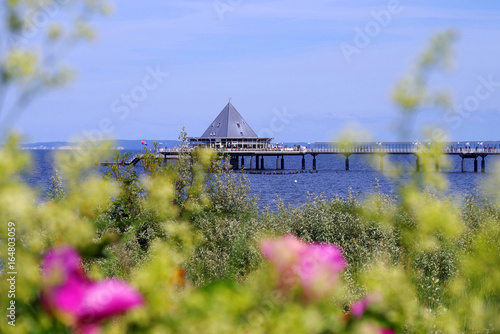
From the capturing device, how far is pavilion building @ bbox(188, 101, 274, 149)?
92938 mm

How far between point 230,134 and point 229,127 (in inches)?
54.2

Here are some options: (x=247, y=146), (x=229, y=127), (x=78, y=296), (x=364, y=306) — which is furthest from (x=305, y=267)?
(x=229, y=127)

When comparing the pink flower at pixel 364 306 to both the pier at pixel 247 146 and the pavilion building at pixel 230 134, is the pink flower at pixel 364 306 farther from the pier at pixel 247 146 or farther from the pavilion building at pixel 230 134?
the pavilion building at pixel 230 134

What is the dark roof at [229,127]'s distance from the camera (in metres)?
95.3

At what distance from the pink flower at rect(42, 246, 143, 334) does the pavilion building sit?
8869cm

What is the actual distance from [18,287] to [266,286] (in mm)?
550

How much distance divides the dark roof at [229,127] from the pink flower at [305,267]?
3678 inches

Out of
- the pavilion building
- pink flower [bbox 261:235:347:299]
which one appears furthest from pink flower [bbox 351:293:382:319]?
the pavilion building

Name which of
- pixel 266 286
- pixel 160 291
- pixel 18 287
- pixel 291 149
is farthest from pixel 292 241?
pixel 291 149

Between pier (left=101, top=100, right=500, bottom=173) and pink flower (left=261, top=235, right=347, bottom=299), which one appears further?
pier (left=101, top=100, right=500, bottom=173)

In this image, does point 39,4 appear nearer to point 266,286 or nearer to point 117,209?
point 266,286

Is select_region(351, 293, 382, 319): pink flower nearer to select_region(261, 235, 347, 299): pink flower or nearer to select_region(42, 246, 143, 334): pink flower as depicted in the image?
select_region(261, 235, 347, 299): pink flower

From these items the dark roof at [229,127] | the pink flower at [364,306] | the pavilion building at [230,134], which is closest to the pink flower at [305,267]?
the pink flower at [364,306]

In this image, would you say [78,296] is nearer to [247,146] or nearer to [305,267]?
[305,267]
